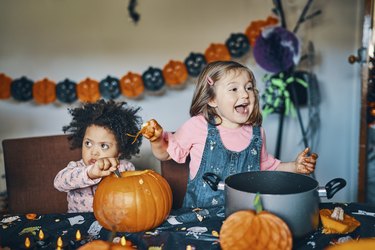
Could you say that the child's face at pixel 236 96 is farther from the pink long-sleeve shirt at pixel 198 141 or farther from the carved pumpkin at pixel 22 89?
the carved pumpkin at pixel 22 89

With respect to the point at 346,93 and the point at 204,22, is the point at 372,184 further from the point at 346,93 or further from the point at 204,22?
the point at 204,22

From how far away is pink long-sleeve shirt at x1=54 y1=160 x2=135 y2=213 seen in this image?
1.28 metres

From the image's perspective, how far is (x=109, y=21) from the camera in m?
2.48

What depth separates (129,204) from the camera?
0.96 meters

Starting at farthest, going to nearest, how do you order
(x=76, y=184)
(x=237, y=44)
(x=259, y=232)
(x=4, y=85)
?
(x=237, y=44)
(x=4, y=85)
(x=76, y=184)
(x=259, y=232)

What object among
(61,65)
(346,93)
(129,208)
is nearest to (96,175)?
(129,208)

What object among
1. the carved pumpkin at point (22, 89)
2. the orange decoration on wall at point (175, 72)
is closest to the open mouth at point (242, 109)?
the orange decoration on wall at point (175, 72)

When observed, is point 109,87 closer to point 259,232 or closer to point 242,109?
point 242,109

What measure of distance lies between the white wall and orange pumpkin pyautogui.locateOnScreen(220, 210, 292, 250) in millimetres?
1681

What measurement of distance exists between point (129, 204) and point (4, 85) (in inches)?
69.3

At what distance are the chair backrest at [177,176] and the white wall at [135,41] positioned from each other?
3.07 ft

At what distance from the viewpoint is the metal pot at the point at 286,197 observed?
78 cm

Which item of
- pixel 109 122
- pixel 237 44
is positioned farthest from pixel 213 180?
pixel 237 44

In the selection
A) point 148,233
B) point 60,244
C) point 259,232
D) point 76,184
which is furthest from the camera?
point 76,184
